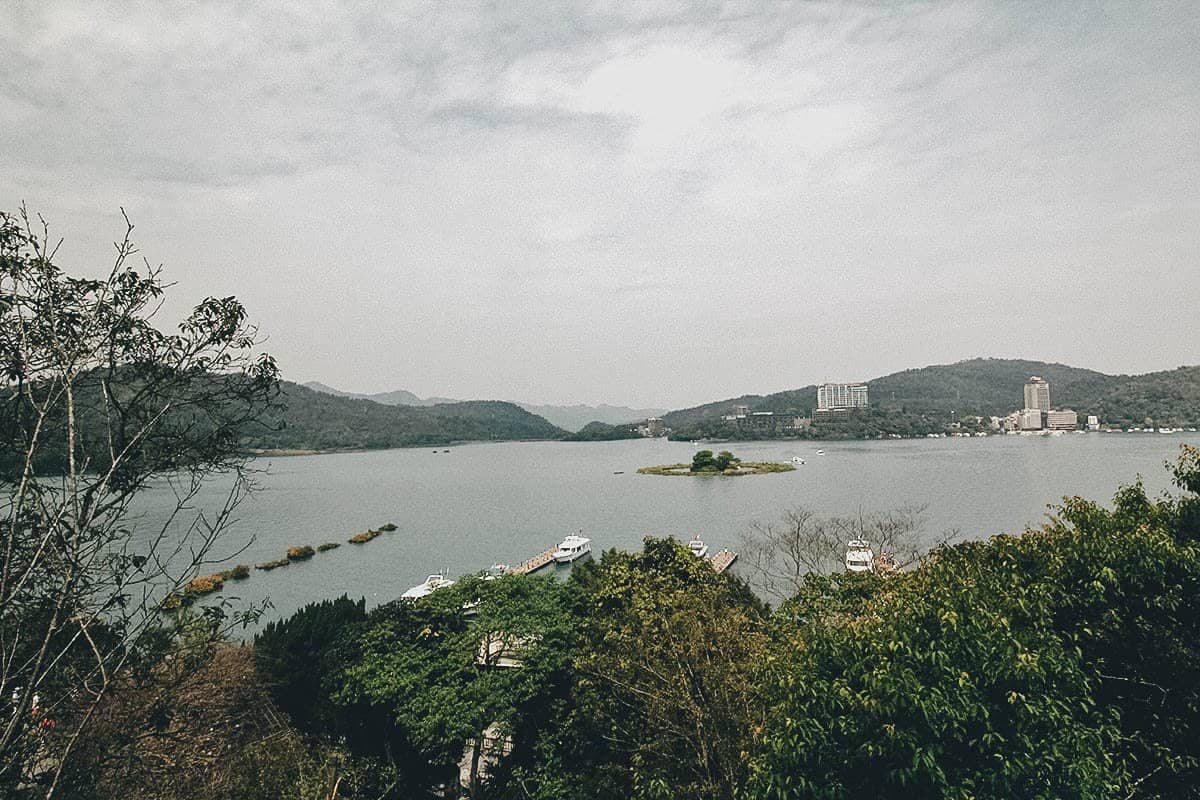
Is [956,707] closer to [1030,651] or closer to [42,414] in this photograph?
[1030,651]

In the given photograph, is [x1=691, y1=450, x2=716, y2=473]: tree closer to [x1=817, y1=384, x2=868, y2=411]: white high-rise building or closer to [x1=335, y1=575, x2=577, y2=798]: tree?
[x1=335, y1=575, x2=577, y2=798]: tree

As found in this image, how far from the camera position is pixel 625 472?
68188 millimetres

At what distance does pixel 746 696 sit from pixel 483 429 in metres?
136

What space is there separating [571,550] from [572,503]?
1699cm

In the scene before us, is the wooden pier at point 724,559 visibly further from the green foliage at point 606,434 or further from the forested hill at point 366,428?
the green foliage at point 606,434

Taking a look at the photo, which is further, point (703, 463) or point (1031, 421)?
point (1031, 421)

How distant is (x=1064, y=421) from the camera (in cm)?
10412

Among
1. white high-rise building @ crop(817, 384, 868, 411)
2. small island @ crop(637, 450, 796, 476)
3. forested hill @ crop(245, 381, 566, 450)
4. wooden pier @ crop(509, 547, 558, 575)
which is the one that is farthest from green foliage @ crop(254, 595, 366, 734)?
white high-rise building @ crop(817, 384, 868, 411)

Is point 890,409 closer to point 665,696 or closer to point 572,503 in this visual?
point 572,503

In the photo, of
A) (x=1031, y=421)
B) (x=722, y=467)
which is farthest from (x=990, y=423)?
(x=722, y=467)

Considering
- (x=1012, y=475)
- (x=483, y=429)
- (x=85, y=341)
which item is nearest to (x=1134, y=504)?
(x=85, y=341)

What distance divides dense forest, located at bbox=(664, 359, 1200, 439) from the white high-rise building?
115 inches

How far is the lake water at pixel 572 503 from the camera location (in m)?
28.7

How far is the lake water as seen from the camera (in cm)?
2867
